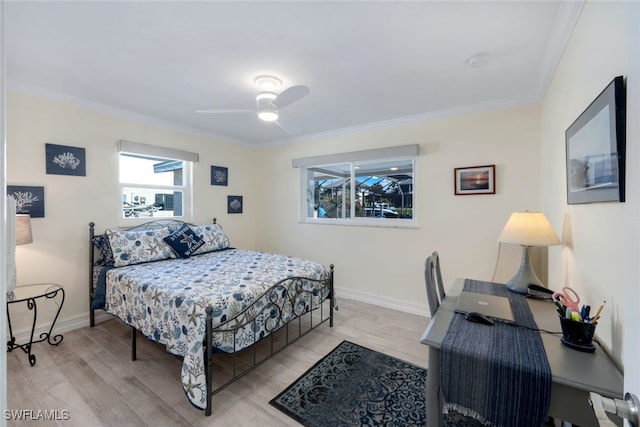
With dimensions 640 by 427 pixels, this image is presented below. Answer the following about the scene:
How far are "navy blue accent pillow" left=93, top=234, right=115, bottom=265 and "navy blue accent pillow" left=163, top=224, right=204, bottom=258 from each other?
53 centimetres

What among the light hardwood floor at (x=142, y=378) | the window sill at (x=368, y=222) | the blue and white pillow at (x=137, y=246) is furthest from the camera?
the window sill at (x=368, y=222)

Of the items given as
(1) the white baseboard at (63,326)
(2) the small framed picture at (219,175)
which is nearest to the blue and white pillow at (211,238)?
(2) the small framed picture at (219,175)

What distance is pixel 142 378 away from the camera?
2076 millimetres

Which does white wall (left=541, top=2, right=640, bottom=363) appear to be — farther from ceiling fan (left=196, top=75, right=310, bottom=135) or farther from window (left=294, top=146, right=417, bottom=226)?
ceiling fan (left=196, top=75, right=310, bottom=135)

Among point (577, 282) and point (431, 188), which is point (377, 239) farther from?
point (577, 282)

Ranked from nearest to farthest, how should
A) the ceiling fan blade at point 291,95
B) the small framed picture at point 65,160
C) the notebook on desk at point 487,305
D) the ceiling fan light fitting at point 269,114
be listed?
the notebook on desk at point 487,305 < the ceiling fan blade at point 291,95 < the ceiling fan light fitting at point 269,114 < the small framed picture at point 65,160

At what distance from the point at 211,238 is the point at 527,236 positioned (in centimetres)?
342

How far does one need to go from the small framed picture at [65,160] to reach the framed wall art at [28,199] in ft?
0.76

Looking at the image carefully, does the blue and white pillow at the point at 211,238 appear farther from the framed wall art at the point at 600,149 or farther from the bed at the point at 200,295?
the framed wall art at the point at 600,149

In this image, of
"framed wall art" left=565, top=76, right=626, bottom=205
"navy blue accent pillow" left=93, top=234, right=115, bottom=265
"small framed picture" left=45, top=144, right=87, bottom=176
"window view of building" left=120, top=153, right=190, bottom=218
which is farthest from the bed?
"framed wall art" left=565, top=76, right=626, bottom=205

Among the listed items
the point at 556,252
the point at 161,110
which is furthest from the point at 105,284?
the point at 556,252

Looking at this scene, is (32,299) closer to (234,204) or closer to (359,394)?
(234,204)

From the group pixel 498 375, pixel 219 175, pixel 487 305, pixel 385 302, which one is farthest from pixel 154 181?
pixel 498 375

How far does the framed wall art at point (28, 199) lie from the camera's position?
8.28 ft
